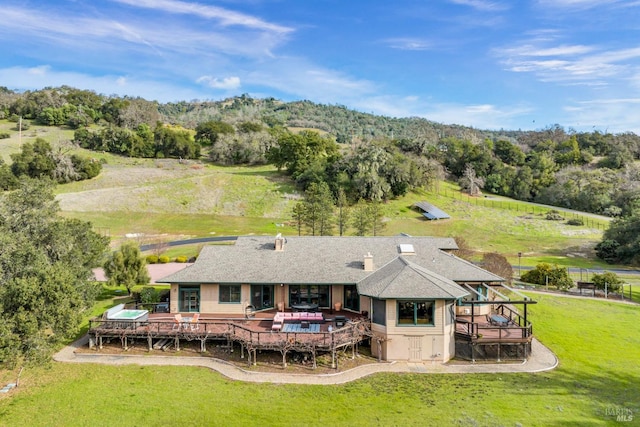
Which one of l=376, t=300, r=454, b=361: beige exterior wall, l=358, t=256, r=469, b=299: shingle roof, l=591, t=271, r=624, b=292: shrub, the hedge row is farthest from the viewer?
the hedge row

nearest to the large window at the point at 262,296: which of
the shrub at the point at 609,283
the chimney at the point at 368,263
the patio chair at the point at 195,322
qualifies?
the patio chair at the point at 195,322

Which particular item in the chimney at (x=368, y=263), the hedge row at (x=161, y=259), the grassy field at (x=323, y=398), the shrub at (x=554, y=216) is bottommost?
the grassy field at (x=323, y=398)

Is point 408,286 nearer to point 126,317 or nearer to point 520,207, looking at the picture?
point 126,317

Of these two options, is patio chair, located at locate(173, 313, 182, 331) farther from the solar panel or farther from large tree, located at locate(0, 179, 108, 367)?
the solar panel

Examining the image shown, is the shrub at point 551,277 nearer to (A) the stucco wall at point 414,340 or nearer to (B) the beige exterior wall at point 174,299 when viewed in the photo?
(A) the stucco wall at point 414,340

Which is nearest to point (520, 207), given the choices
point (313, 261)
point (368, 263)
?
point (368, 263)

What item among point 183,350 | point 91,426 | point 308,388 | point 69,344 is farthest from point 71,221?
point 308,388

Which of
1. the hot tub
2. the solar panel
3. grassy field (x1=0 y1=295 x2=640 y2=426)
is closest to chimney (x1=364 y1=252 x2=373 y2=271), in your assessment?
grassy field (x1=0 y1=295 x2=640 y2=426)
